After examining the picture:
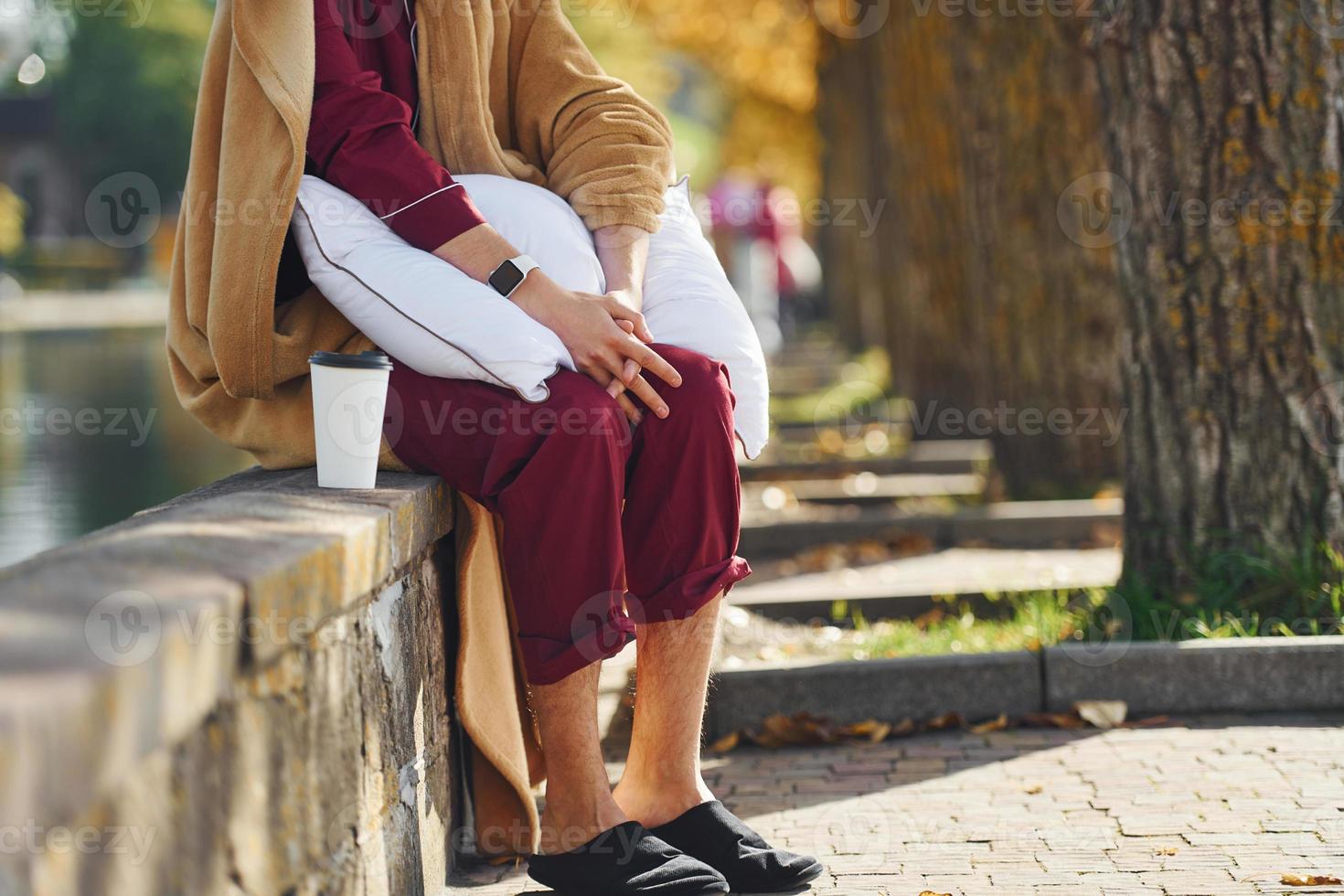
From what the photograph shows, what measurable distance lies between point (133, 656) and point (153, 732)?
8 cm

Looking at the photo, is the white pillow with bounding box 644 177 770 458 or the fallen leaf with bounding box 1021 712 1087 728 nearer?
the white pillow with bounding box 644 177 770 458

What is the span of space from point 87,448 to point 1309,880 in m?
11.7

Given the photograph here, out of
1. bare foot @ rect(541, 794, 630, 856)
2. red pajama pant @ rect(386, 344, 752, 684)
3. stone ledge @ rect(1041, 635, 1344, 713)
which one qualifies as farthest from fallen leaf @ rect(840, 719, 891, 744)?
bare foot @ rect(541, 794, 630, 856)

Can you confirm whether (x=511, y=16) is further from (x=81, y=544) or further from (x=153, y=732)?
(x=153, y=732)

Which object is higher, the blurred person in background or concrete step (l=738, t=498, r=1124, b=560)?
the blurred person in background

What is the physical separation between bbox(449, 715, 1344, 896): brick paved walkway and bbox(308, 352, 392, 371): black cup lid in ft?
3.39

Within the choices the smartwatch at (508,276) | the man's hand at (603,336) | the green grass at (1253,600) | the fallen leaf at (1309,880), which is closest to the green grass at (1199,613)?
the green grass at (1253,600)

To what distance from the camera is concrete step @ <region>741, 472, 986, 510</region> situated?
8.13 m

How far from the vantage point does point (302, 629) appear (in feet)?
6.73

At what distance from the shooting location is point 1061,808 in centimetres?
332

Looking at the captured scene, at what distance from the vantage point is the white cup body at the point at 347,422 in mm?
2695

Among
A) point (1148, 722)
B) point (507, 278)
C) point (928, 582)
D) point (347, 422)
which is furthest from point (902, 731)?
point (928, 582)

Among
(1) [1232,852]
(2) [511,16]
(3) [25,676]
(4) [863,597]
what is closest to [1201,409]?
(4) [863,597]

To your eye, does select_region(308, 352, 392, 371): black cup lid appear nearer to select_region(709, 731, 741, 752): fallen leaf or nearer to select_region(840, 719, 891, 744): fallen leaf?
select_region(709, 731, 741, 752): fallen leaf
